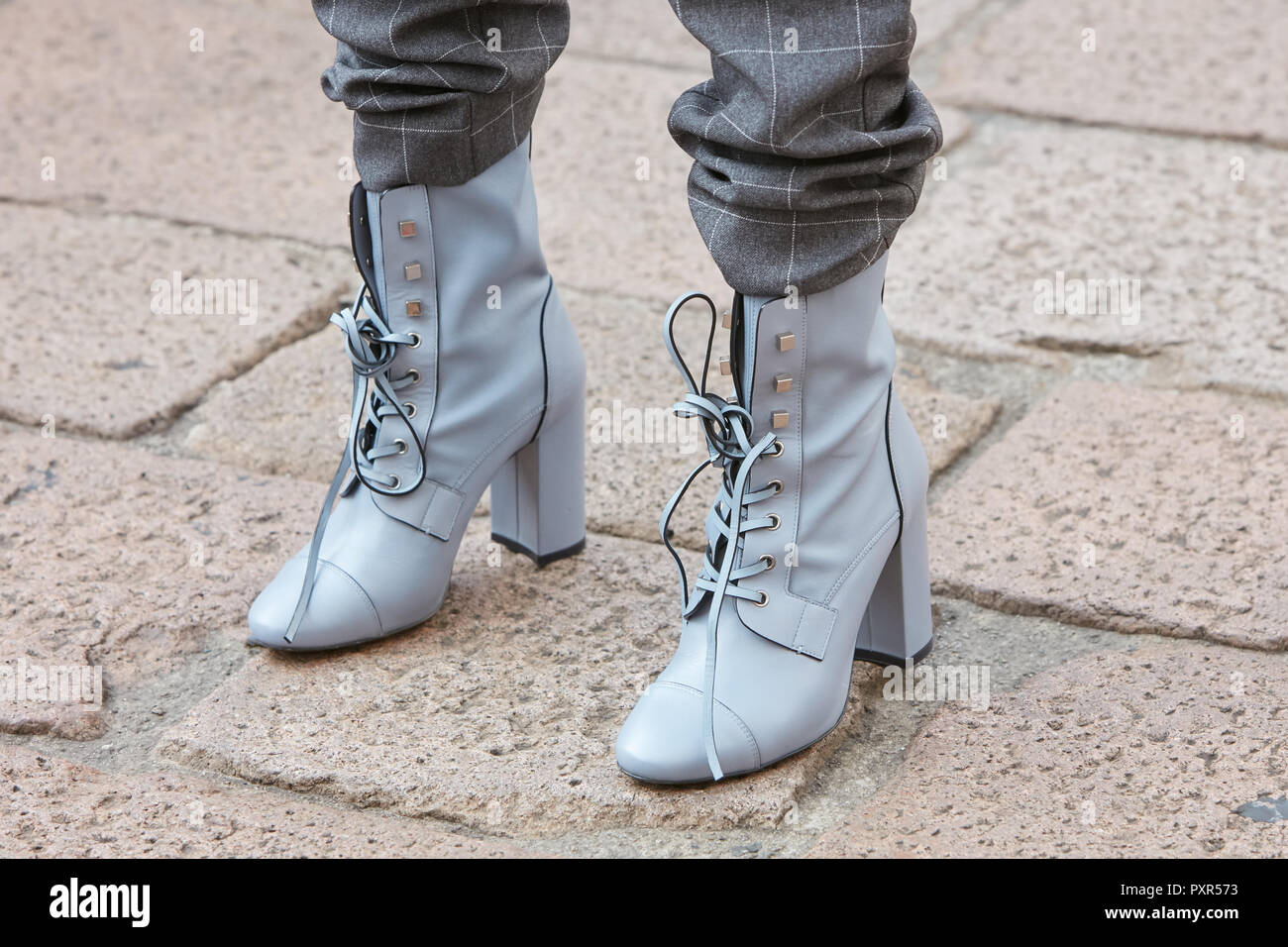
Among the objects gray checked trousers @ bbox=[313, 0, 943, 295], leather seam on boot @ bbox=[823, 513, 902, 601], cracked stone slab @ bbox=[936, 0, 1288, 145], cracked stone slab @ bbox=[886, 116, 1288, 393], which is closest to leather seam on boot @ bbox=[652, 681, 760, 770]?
leather seam on boot @ bbox=[823, 513, 902, 601]

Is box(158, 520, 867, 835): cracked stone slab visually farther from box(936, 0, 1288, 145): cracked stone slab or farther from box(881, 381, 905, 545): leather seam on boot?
box(936, 0, 1288, 145): cracked stone slab

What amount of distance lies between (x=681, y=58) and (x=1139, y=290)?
3.45 ft

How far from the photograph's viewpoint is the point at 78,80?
255 cm

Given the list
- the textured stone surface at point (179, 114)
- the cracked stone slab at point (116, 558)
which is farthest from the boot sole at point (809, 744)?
the textured stone surface at point (179, 114)

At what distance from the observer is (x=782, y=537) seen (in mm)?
1127

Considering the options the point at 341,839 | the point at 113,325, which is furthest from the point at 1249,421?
the point at 113,325

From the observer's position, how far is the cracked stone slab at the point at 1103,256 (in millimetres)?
1790

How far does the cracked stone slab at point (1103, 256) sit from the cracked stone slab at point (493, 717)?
0.69 meters

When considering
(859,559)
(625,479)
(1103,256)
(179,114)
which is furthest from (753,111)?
(179,114)

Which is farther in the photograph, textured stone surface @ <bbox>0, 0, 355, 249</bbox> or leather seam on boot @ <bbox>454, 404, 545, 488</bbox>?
textured stone surface @ <bbox>0, 0, 355, 249</bbox>

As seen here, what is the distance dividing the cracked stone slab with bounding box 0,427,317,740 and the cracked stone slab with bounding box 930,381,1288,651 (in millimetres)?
675

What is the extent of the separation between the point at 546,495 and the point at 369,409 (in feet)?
0.65

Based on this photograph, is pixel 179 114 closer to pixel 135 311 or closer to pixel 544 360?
pixel 135 311

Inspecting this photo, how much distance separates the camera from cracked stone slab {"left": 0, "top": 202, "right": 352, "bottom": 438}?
1711mm
